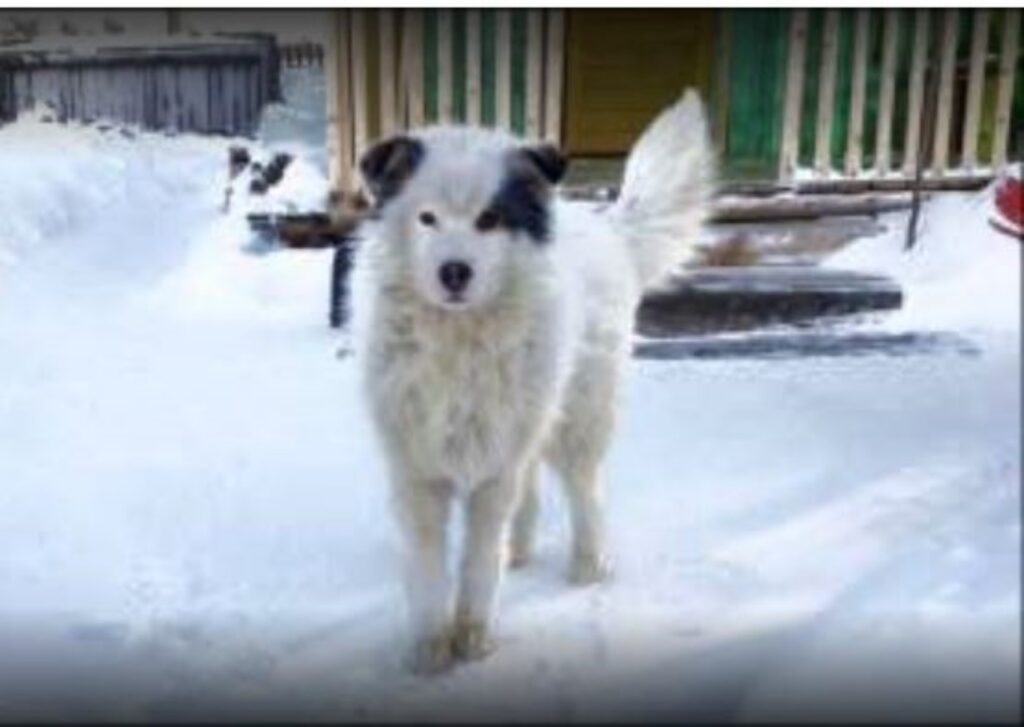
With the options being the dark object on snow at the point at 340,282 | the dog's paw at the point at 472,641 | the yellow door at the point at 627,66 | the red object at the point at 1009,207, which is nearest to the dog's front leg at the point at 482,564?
the dog's paw at the point at 472,641

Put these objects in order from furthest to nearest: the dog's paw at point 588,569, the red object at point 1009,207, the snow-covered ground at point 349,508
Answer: the dog's paw at point 588,569, the snow-covered ground at point 349,508, the red object at point 1009,207

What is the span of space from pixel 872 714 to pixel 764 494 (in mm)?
141

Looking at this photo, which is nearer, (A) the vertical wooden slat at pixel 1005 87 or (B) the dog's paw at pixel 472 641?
(A) the vertical wooden slat at pixel 1005 87

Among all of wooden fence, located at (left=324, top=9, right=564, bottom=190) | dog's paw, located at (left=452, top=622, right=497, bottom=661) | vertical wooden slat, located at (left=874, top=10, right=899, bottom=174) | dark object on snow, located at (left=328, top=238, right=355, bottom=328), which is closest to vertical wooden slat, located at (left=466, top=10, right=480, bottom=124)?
wooden fence, located at (left=324, top=9, right=564, bottom=190)

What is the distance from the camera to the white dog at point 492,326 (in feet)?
2.79

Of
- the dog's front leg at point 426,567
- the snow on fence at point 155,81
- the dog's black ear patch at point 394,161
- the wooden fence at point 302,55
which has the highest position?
the wooden fence at point 302,55

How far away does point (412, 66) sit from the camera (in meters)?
0.89

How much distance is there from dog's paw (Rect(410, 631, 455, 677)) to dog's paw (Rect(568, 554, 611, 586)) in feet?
0.32

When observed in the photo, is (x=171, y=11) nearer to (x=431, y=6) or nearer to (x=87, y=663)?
(x=431, y=6)

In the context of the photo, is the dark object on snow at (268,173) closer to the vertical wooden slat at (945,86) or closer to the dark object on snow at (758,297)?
the dark object on snow at (758,297)

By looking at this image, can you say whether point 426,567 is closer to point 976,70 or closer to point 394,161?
point 394,161

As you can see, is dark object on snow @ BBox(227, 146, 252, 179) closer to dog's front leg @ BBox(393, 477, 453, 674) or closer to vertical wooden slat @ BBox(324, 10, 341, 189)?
vertical wooden slat @ BBox(324, 10, 341, 189)

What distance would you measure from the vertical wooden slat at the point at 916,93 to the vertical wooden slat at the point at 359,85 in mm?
299

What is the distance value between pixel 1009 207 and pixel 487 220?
268mm
